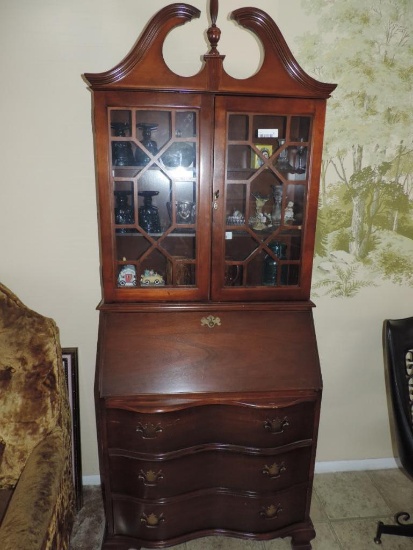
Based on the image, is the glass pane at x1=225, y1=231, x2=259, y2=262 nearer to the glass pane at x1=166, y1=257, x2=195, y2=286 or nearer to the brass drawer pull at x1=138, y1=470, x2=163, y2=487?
the glass pane at x1=166, y1=257, x2=195, y2=286

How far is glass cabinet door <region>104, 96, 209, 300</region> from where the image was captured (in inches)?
62.3

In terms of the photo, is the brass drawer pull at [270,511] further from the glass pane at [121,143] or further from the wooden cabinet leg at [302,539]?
the glass pane at [121,143]

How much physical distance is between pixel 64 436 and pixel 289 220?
1325mm

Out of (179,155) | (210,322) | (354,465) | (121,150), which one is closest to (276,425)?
(210,322)

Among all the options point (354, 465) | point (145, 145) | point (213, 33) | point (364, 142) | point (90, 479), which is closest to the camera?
point (213, 33)

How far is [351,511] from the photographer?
2094 millimetres

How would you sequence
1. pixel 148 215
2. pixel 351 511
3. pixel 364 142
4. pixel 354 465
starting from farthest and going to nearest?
pixel 354 465, pixel 351 511, pixel 364 142, pixel 148 215

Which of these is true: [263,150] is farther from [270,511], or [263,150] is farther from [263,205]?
[270,511]

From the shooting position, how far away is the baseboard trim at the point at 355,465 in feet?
7.81

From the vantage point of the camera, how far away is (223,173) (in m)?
1.59

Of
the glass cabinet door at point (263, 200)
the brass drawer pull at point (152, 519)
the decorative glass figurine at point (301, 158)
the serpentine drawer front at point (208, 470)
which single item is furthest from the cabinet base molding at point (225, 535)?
the decorative glass figurine at point (301, 158)

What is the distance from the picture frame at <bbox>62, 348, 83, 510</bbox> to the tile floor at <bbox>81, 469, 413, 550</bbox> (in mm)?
620

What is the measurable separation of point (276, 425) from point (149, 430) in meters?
0.53

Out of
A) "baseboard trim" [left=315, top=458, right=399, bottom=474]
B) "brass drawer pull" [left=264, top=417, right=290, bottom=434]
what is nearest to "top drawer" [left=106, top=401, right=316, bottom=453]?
"brass drawer pull" [left=264, top=417, right=290, bottom=434]
